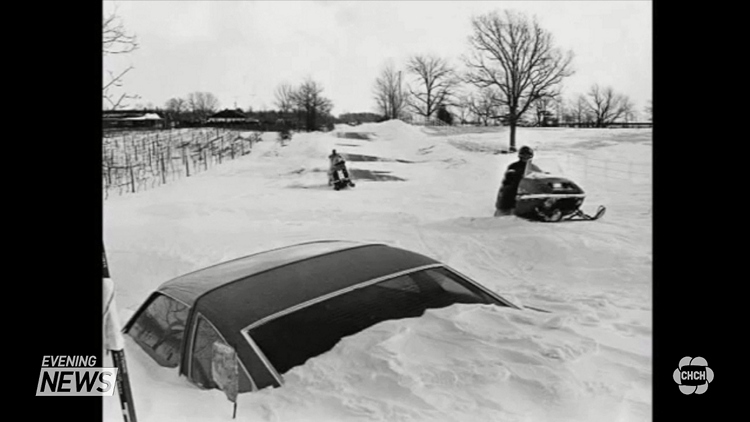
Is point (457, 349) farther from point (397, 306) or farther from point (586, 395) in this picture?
point (586, 395)

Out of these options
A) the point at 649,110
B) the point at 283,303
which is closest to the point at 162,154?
the point at 283,303

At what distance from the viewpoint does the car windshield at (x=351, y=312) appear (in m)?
1.87

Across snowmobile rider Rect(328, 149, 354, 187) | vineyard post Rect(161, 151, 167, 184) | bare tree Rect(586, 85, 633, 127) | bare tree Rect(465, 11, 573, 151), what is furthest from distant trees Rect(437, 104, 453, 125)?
vineyard post Rect(161, 151, 167, 184)

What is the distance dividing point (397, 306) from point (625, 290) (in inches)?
34.3

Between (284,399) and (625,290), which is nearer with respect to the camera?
(284,399)

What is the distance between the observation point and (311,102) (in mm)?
2430

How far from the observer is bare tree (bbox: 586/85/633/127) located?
7.70 ft

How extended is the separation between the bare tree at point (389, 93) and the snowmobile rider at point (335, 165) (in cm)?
25

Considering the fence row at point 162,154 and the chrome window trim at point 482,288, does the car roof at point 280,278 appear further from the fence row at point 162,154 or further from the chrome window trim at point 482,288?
the fence row at point 162,154

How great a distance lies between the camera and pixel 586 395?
1.88 m

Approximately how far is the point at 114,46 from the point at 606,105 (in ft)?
6.21

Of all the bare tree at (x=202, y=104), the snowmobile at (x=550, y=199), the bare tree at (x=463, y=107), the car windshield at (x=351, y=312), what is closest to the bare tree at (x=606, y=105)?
the snowmobile at (x=550, y=199)

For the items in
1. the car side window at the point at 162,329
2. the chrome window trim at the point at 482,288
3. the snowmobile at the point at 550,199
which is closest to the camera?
the car side window at the point at 162,329
